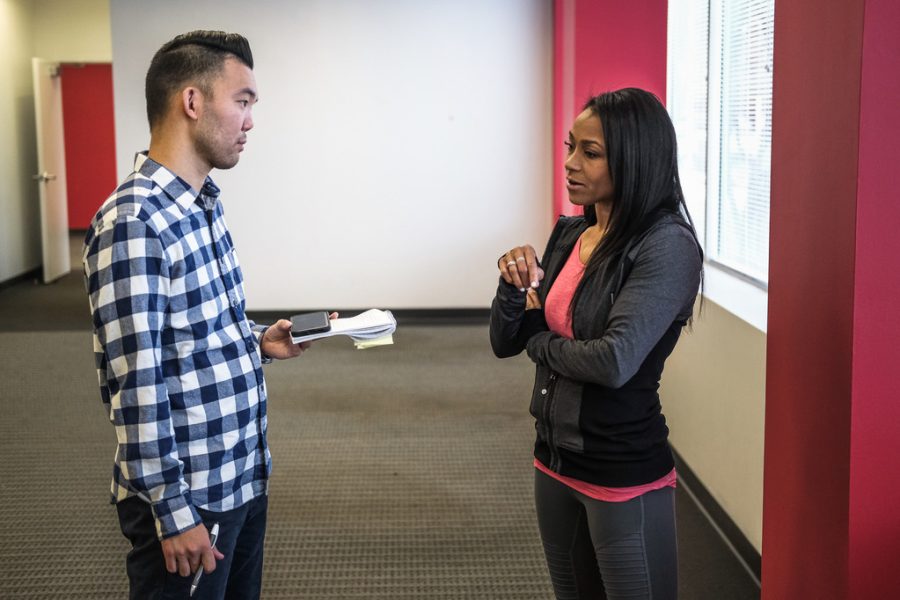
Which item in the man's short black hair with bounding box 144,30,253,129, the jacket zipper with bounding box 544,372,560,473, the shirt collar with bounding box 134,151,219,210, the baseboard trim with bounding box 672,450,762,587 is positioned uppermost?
the man's short black hair with bounding box 144,30,253,129

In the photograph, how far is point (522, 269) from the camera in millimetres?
1825

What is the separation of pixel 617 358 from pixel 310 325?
56 cm

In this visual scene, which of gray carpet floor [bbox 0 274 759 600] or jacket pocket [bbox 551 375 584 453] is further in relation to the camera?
gray carpet floor [bbox 0 274 759 600]

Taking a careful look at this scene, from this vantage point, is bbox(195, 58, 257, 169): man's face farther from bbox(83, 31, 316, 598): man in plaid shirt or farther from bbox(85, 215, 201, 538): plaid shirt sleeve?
bbox(85, 215, 201, 538): plaid shirt sleeve

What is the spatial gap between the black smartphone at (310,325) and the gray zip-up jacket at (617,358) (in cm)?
34

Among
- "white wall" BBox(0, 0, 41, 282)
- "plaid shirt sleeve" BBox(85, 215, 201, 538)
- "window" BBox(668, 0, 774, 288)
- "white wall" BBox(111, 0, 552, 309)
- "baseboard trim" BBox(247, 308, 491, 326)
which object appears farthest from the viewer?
"white wall" BBox(0, 0, 41, 282)

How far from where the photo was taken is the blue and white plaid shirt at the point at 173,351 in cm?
150

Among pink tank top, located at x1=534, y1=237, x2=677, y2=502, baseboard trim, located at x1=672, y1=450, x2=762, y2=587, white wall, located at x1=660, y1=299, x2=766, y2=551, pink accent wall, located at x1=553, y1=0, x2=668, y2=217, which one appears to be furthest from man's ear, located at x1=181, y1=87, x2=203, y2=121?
pink accent wall, located at x1=553, y1=0, x2=668, y2=217

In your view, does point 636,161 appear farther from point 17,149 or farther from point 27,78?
point 27,78

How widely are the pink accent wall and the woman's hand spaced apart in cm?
257

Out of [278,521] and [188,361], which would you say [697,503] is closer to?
[278,521]

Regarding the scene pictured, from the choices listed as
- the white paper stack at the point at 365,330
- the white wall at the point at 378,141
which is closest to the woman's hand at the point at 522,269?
the white paper stack at the point at 365,330

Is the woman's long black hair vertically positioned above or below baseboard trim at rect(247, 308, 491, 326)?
above

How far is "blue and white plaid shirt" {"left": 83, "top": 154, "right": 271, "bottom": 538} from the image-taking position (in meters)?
1.50
